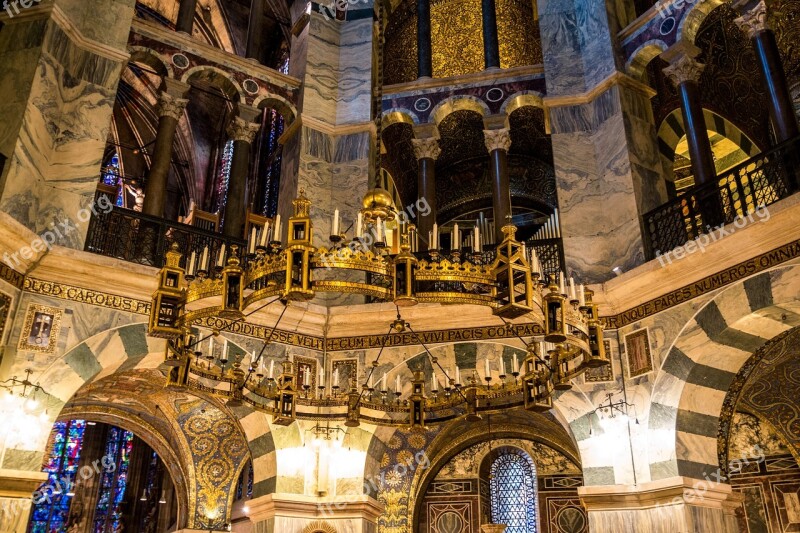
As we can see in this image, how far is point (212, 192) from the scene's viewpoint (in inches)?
655

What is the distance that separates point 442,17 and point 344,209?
Answer: 15.2 feet

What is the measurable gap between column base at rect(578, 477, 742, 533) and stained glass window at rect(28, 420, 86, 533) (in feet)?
39.2

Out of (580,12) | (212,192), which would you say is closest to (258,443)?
(580,12)

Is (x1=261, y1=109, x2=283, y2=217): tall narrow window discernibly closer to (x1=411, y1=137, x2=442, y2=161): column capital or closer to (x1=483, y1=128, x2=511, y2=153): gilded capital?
(x1=411, y1=137, x2=442, y2=161): column capital

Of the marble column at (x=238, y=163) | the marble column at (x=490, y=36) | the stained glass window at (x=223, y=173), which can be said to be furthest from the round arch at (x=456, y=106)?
the stained glass window at (x=223, y=173)

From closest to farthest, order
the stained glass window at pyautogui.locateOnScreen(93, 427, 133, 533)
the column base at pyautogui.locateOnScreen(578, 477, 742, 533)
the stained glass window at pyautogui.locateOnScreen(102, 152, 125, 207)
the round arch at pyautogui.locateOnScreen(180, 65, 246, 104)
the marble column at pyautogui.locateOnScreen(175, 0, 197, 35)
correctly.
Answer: the column base at pyautogui.locateOnScreen(578, 477, 742, 533) < the round arch at pyautogui.locateOnScreen(180, 65, 246, 104) < the marble column at pyautogui.locateOnScreen(175, 0, 197, 35) < the stained glass window at pyautogui.locateOnScreen(93, 427, 133, 533) < the stained glass window at pyautogui.locateOnScreen(102, 152, 125, 207)

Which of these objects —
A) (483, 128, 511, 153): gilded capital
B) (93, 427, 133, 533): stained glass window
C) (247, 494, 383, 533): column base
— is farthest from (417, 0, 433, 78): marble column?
(93, 427, 133, 533): stained glass window

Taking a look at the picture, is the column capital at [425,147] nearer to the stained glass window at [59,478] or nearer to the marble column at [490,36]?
the marble column at [490,36]

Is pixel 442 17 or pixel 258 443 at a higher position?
pixel 442 17

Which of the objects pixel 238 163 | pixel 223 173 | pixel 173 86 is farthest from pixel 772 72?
pixel 223 173

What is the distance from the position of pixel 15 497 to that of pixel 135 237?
10.2ft

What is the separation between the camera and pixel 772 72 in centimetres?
930

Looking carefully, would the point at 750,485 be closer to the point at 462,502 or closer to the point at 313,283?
the point at 462,502

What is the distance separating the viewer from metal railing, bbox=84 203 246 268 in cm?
886
